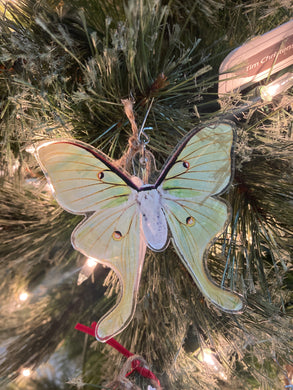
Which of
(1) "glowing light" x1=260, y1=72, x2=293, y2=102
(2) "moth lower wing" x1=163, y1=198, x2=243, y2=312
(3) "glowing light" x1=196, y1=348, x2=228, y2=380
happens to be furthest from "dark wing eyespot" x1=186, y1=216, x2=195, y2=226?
(3) "glowing light" x1=196, y1=348, x2=228, y2=380

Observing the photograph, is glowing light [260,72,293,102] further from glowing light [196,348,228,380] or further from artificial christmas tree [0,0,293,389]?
glowing light [196,348,228,380]

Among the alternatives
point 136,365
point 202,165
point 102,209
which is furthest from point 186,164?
point 136,365

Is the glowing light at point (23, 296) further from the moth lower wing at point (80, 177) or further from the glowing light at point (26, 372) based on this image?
the moth lower wing at point (80, 177)

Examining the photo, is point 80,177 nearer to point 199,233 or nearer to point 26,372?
point 199,233

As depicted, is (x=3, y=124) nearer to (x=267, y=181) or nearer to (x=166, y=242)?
(x=166, y=242)

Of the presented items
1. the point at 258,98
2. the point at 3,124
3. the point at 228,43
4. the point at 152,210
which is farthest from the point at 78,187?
the point at 228,43

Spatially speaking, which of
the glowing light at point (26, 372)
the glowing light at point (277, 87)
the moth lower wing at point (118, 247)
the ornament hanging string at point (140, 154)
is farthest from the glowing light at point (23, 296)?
the glowing light at point (277, 87)
